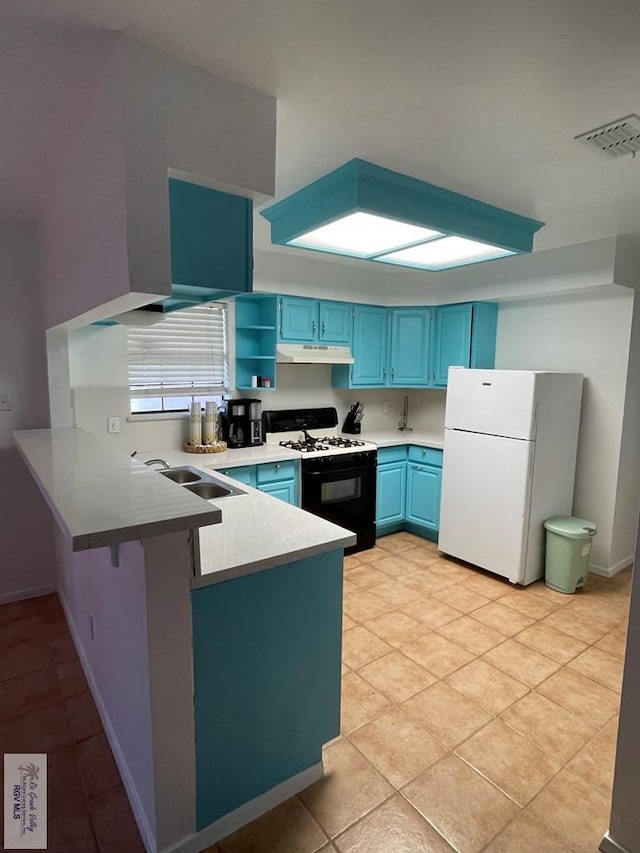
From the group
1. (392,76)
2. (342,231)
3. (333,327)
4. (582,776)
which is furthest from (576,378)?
(392,76)

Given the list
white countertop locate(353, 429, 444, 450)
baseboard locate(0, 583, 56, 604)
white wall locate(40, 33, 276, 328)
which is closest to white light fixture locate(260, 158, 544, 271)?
white wall locate(40, 33, 276, 328)

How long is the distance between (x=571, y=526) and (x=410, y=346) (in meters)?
2.09

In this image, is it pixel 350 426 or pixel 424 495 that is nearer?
pixel 424 495

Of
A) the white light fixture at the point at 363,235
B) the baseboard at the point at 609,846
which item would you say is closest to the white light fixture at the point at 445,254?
the white light fixture at the point at 363,235

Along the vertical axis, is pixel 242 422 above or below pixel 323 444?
above

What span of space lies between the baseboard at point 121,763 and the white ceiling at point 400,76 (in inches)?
92.7

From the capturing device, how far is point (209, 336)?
387cm

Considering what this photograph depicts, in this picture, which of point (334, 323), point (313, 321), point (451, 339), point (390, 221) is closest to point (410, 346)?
point (451, 339)

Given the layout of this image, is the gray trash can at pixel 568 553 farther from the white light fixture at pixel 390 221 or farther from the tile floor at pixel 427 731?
the white light fixture at pixel 390 221

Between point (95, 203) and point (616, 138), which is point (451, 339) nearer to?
point (616, 138)

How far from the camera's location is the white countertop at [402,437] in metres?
4.27

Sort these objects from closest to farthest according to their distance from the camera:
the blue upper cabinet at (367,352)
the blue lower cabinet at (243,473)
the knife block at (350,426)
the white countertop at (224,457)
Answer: the white countertop at (224,457), the blue lower cabinet at (243,473), the blue upper cabinet at (367,352), the knife block at (350,426)

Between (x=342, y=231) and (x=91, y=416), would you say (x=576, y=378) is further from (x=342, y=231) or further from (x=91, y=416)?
(x=91, y=416)

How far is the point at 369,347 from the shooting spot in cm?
446
